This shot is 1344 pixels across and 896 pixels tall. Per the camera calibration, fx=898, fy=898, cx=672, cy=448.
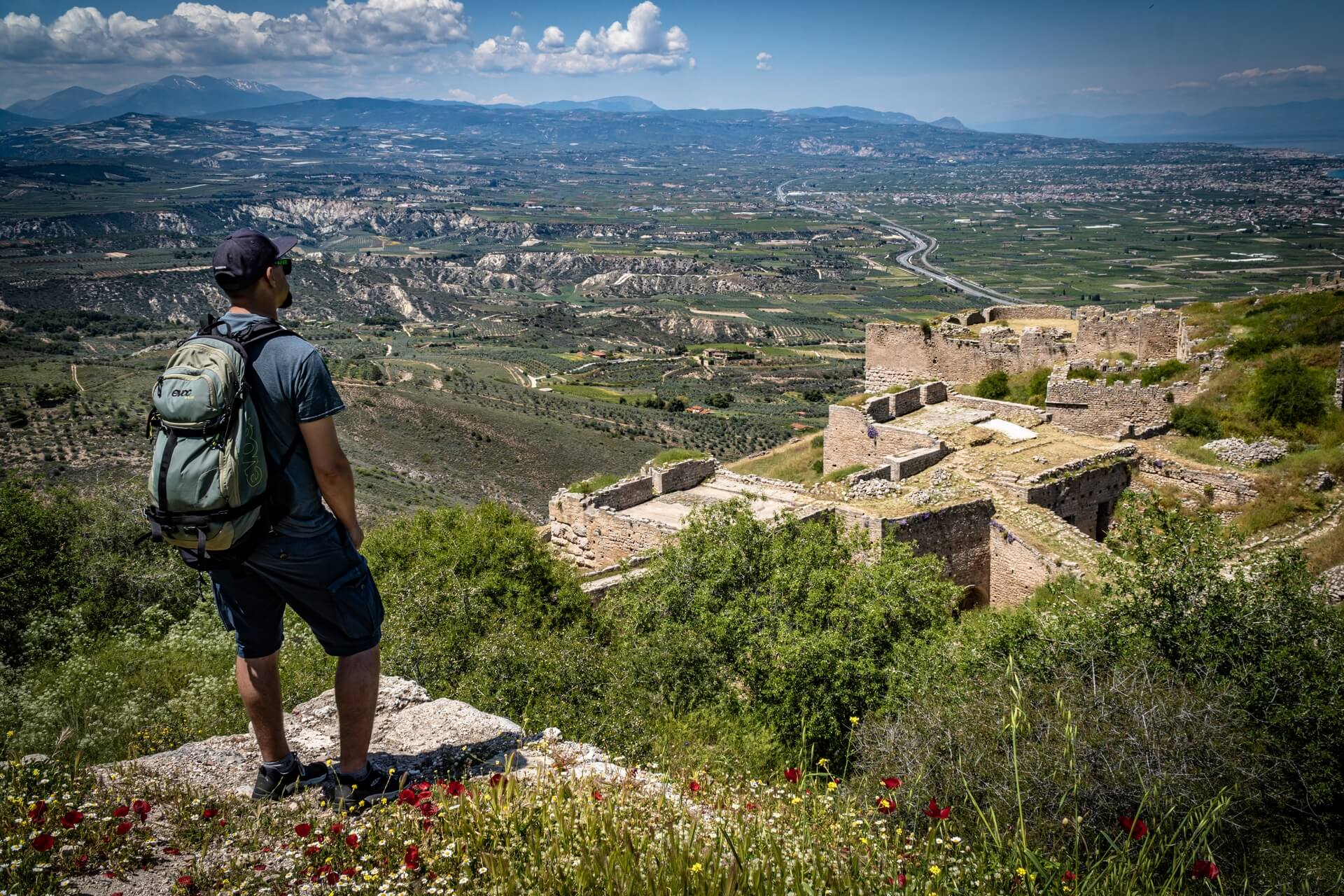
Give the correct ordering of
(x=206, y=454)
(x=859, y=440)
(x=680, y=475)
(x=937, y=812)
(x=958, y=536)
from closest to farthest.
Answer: (x=206, y=454) < (x=937, y=812) < (x=958, y=536) < (x=680, y=475) < (x=859, y=440)

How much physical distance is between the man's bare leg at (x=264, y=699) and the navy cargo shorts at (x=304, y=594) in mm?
77

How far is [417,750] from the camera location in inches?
232

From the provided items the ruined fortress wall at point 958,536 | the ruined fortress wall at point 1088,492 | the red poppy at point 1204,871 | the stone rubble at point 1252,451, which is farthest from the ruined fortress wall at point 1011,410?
the red poppy at point 1204,871

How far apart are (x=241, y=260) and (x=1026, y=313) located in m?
33.4

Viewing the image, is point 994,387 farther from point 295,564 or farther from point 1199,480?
point 295,564

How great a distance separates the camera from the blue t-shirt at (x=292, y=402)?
4500 millimetres

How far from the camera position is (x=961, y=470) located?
17.6 metres

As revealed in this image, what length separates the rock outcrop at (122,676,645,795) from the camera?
5.48m

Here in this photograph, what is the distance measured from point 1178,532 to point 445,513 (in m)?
12.7

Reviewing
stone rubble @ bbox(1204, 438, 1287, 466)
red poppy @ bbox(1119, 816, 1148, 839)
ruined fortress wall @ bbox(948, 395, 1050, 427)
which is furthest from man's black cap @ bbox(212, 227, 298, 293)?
ruined fortress wall @ bbox(948, 395, 1050, 427)

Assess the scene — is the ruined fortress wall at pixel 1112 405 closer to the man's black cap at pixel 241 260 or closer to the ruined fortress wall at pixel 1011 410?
the ruined fortress wall at pixel 1011 410

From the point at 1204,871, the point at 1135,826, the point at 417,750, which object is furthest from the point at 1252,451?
the point at 417,750

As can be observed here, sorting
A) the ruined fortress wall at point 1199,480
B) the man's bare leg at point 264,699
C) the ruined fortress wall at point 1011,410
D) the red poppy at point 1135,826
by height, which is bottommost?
the ruined fortress wall at point 1199,480

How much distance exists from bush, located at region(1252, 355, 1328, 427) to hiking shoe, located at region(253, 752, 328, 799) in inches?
795
